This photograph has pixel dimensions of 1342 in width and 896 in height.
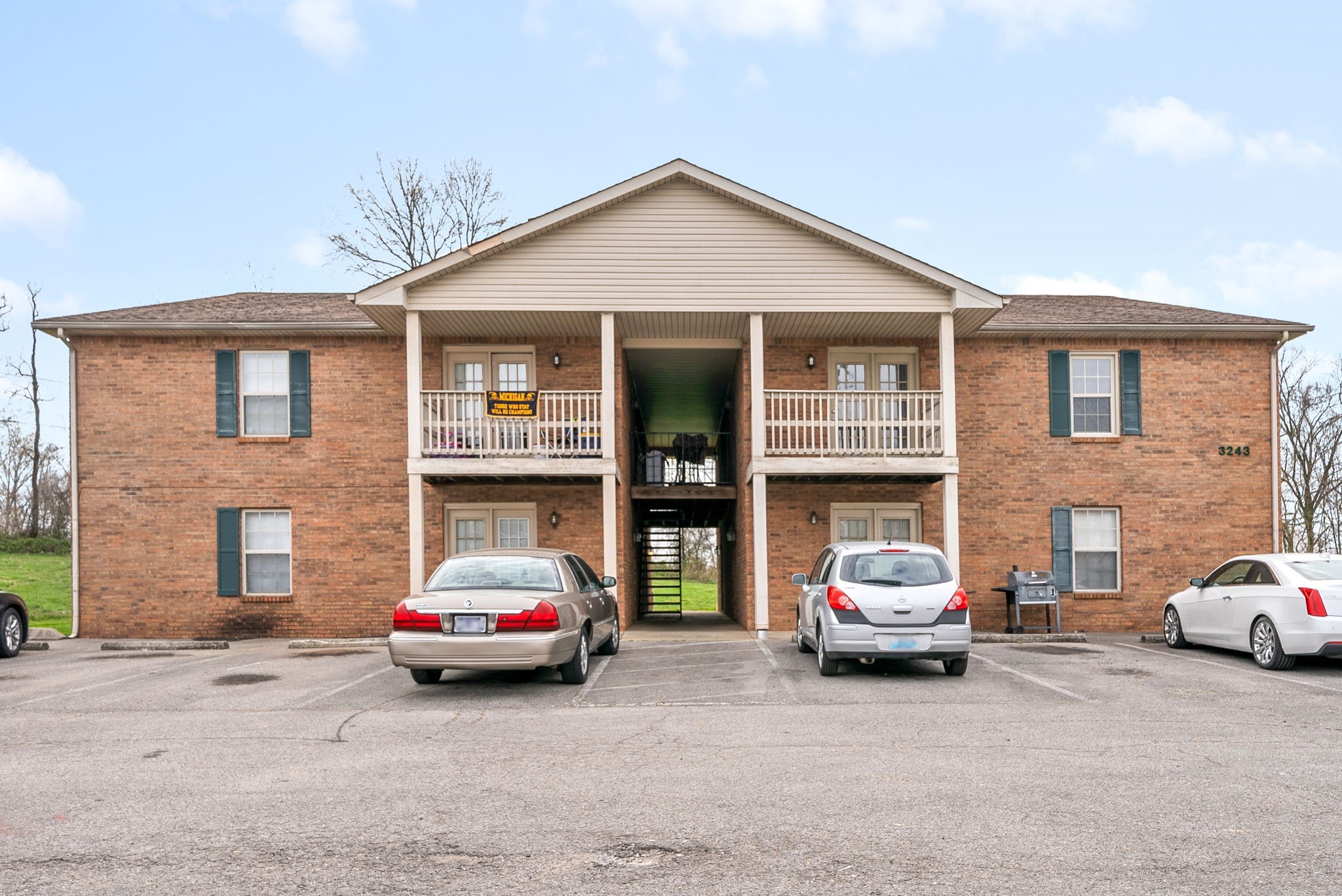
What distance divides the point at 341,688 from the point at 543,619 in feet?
8.21

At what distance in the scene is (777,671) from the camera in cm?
1173

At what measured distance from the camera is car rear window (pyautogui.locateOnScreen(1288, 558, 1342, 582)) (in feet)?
38.6

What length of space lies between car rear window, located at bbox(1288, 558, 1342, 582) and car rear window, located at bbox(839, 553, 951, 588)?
4.18 metres

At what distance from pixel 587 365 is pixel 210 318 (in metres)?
6.32

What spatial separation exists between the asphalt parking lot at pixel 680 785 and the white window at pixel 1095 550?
23.6 feet

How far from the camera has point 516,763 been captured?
702 centimetres

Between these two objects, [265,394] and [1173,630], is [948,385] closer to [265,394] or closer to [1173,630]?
[1173,630]

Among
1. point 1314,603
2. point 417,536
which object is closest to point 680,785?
point 1314,603

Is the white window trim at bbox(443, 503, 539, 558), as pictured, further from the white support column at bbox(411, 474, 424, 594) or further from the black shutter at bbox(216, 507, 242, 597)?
the black shutter at bbox(216, 507, 242, 597)

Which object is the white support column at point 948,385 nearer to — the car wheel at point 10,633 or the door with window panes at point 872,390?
the door with window panes at point 872,390

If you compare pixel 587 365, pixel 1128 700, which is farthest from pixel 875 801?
pixel 587 365

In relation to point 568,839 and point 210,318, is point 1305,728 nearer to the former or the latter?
Result: point 568,839

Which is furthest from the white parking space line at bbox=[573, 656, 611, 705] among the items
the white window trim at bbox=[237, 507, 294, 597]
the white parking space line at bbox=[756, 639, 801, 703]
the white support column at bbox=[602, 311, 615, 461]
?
the white window trim at bbox=[237, 507, 294, 597]

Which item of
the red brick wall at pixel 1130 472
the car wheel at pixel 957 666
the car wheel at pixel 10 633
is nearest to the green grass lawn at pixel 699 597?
the red brick wall at pixel 1130 472
